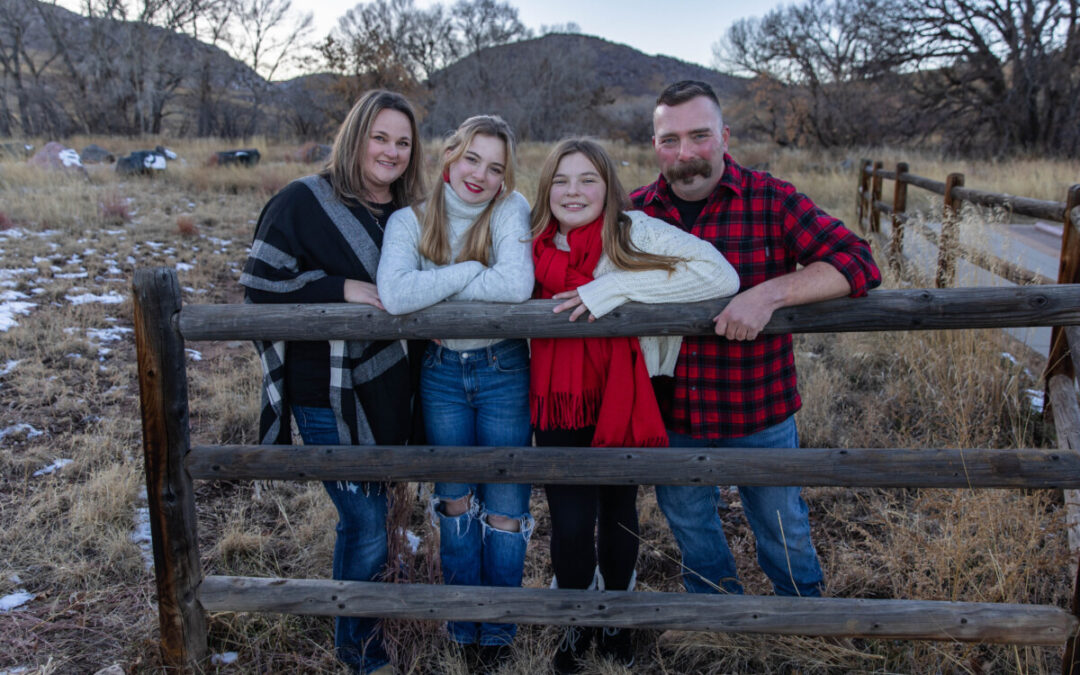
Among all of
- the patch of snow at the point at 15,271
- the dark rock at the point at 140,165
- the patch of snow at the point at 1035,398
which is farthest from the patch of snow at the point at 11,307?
the dark rock at the point at 140,165

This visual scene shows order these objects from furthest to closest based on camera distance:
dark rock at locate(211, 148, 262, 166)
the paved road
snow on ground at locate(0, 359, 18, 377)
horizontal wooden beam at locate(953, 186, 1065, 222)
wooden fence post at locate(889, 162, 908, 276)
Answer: dark rock at locate(211, 148, 262, 166), wooden fence post at locate(889, 162, 908, 276), snow on ground at locate(0, 359, 18, 377), the paved road, horizontal wooden beam at locate(953, 186, 1065, 222)

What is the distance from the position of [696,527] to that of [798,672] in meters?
0.62

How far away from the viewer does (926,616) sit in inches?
92.7

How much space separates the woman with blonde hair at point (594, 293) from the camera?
7.53 ft

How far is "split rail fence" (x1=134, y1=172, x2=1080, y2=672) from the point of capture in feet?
7.43

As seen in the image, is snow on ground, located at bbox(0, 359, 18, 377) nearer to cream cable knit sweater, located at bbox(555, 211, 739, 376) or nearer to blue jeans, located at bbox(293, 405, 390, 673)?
blue jeans, located at bbox(293, 405, 390, 673)

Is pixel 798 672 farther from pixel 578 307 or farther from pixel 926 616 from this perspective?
pixel 578 307

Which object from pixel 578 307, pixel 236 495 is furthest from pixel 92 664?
pixel 578 307

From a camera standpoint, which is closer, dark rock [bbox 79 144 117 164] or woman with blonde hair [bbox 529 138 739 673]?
woman with blonde hair [bbox 529 138 739 673]

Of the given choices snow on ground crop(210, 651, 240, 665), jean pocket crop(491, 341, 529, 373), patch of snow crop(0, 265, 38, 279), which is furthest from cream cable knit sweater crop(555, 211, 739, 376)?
patch of snow crop(0, 265, 38, 279)

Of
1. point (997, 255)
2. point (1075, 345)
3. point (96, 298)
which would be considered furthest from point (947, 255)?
point (96, 298)

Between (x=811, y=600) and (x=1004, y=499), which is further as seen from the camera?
(x=1004, y=499)

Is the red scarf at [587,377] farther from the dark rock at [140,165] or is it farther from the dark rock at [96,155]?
the dark rock at [96,155]

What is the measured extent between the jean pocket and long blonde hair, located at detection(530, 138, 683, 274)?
1.31ft
